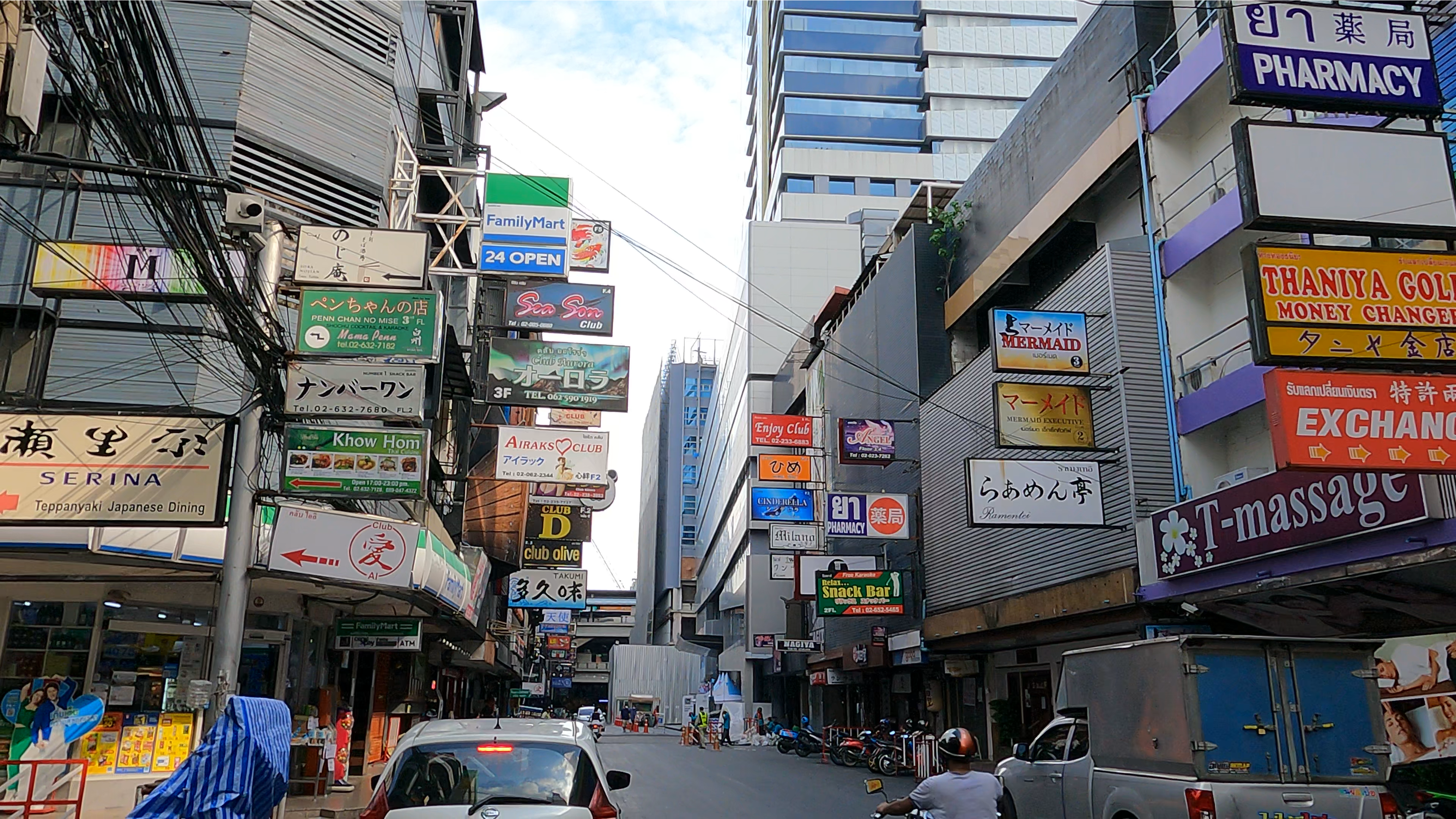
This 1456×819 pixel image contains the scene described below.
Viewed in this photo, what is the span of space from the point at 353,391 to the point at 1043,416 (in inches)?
458

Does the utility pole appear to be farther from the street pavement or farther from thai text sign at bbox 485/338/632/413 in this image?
the street pavement

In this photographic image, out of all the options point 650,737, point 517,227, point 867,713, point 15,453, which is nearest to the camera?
point 15,453

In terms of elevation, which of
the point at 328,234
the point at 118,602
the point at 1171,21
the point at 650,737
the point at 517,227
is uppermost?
the point at 1171,21

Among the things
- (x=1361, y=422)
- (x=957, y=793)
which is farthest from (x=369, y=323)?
(x=1361, y=422)

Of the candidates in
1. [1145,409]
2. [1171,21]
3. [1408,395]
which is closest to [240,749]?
[1408,395]

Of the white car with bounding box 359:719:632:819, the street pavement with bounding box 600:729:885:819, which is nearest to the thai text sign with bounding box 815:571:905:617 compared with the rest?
the street pavement with bounding box 600:729:885:819

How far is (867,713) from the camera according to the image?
38938mm

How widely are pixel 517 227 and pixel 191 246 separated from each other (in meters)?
9.47

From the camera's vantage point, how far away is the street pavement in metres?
16.7

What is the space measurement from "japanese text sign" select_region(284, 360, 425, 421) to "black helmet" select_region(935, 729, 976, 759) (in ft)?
25.0

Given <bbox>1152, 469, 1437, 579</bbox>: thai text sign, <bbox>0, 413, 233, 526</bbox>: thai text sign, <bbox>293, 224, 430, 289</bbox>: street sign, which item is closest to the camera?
<bbox>0, 413, 233, 526</bbox>: thai text sign

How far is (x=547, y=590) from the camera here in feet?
86.7

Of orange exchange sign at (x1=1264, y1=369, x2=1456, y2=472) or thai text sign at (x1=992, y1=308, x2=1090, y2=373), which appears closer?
orange exchange sign at (x1=1264, y1=369, x2=1456, y2=472)

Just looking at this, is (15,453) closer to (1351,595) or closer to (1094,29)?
(1351,595)
